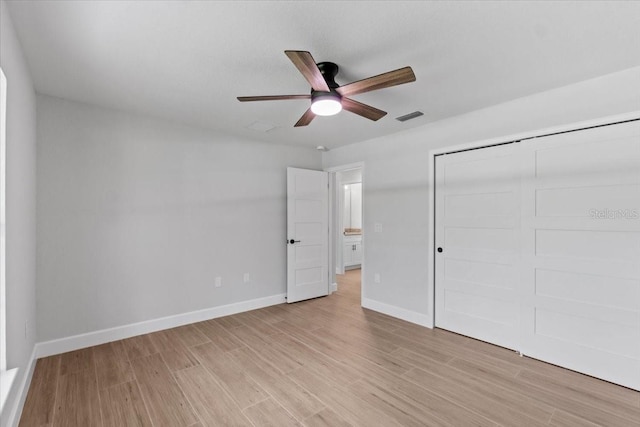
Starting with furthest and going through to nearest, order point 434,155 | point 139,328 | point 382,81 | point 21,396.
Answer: point 434,155, point 139,328, point 21,396, point 382,81

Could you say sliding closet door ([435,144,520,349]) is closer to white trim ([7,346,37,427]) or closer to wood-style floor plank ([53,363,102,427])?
wood-style floor plank ([53,363,102,427])

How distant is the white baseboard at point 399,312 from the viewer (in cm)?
368

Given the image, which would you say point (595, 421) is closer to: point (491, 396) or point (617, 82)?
point (491, 396)

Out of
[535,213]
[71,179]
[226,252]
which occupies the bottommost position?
[226,252]

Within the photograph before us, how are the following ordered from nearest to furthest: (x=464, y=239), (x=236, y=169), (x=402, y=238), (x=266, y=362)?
(x=266, y=362) → (x=464, y=239) → (x=402, y=238) → (x=236, y=169)

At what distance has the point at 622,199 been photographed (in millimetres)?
2408

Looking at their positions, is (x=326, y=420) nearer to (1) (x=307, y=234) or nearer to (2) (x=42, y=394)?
(2) (x=42, y=394)

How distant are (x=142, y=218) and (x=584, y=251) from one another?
14.4ft

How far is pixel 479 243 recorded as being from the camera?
129 inches

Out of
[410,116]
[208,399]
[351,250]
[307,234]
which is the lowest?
[208,399]

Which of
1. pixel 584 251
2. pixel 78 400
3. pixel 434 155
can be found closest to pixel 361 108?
pixel 434 155

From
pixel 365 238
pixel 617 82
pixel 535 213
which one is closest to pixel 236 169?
pixel 365 238

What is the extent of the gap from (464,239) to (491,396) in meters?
1.60

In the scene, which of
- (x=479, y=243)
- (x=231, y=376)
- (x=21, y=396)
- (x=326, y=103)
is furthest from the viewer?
(x=479, y=243)
